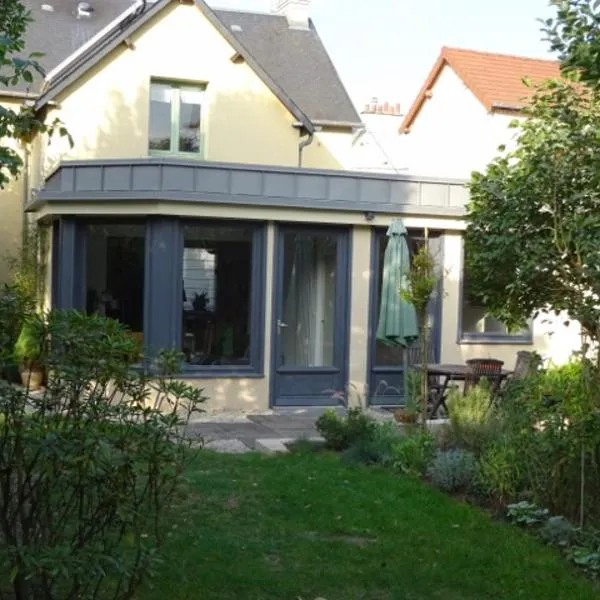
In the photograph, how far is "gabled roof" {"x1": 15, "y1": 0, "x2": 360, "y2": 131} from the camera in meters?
17.1

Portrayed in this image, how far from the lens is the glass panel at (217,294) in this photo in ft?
44.8

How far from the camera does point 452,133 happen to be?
25.0 metres

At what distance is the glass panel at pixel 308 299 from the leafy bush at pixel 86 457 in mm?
9713

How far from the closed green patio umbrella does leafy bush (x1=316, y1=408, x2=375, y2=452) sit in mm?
2652

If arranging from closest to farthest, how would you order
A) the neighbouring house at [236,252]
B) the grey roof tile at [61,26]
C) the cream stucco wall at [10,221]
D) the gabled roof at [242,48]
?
the neighbouring house at [236,252] → the gabled roof at [242,48] → the cream stucco wall at [10,221] → the grey roof tile at [61,26]

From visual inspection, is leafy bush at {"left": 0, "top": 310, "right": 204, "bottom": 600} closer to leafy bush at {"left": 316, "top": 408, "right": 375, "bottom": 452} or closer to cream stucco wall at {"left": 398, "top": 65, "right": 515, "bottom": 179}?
leafy bush at {"left": 316, "top": 408, "right": 375, "bottom": 452}

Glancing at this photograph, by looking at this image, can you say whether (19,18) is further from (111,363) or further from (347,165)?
(347,165)

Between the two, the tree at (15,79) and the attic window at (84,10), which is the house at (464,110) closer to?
the attic window at (84,10)

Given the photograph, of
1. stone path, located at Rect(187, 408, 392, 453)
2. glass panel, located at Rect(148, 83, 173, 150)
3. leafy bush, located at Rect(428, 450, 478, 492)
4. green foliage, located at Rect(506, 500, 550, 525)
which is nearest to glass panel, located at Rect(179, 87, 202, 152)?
glass panel, located at Rect(148, 83, 173, 150)

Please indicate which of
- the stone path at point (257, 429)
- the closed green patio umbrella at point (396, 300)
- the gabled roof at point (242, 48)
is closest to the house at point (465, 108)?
the gabled roof at point (242, 48)

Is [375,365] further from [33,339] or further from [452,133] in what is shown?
[452,133]

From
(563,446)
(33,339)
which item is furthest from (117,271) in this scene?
(33,339)

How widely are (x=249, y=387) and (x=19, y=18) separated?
749cm

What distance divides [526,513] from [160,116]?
12.1 meters
